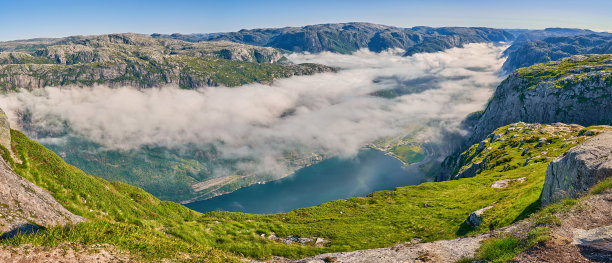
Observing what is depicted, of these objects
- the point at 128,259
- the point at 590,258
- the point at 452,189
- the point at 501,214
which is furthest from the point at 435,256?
the point at 452,189

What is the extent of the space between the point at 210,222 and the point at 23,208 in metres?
24.9

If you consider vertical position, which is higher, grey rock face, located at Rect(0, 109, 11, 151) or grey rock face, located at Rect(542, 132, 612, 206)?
grey rock face, located at Rect(0, 109, 11, 151)

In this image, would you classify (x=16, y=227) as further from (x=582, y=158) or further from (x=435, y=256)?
(x=582, y=158)

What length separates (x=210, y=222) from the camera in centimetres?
4200

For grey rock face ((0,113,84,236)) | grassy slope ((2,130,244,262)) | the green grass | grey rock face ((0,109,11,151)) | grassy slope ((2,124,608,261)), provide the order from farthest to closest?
grey rock face ((0,109,11,151)), the green grass, grassy slope ((2,124,608,261)), grassy slope ((2,130,244,262)), grey rock face ((0,113,84,236))

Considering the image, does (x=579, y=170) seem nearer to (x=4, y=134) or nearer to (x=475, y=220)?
(x=475, y=220)

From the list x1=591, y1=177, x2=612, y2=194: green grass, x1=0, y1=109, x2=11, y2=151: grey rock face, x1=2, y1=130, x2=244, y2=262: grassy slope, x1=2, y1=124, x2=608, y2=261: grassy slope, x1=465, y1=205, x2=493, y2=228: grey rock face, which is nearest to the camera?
x1=2, y1=130, x2=244, y2=262: grassy slope

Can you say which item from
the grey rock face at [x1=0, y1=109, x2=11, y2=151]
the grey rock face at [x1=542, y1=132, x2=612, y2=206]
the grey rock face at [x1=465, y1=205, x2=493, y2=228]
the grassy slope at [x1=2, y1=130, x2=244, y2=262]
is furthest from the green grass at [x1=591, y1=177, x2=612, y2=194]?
the grey rock face at [x1=0, y1=109, x2=11, y2=151]

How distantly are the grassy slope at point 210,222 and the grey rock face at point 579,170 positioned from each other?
12.5 feet

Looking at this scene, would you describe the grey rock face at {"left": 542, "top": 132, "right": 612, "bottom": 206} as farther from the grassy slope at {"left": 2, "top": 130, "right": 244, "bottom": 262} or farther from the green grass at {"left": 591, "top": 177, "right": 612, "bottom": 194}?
the grassy slope at {"left": 2, "top": 130, "right": 244, "bottom": 262}

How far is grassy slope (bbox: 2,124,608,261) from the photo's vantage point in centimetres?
2044

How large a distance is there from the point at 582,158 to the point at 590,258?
2536 centimetres

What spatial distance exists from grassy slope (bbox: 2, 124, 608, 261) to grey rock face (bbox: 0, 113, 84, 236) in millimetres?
2214

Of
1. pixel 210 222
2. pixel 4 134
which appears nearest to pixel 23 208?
pixel 4 134
